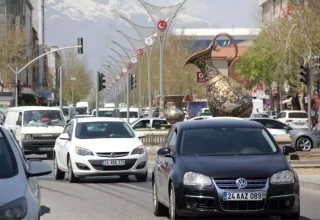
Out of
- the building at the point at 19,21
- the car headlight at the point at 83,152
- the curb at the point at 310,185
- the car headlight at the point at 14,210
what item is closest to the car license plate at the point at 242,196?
the car headlight at the point at 14,210

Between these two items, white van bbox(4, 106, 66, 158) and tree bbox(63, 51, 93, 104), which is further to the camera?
tree bbox(63, 51, 93, 104)

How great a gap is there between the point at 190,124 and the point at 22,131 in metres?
19.8

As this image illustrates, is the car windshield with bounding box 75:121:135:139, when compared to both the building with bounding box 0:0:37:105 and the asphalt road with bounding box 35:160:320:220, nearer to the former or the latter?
the asphalt road with bounding box 35:160:320:220

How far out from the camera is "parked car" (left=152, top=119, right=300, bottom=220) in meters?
12.2

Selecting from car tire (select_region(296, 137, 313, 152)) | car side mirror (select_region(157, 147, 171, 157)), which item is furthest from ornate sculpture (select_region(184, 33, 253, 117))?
car side mirror (select_region(157, 147, 171, 157))

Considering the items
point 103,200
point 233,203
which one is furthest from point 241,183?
point 103,200

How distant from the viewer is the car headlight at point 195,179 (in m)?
12.3

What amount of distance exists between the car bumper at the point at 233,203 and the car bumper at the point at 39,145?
21.3m

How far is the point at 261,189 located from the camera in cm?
1221

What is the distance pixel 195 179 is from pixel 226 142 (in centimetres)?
132

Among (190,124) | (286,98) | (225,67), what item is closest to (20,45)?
(286,98)

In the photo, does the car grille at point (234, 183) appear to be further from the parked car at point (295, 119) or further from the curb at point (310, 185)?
the parked car at point (295, 119)

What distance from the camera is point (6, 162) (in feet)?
30.3

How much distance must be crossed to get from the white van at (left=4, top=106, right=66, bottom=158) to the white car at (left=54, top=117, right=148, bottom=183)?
1080cm
